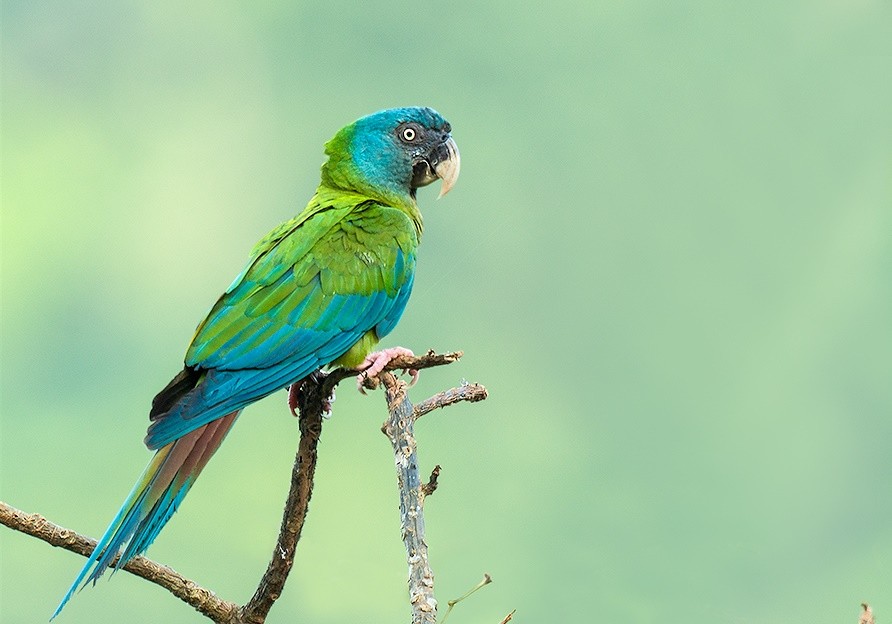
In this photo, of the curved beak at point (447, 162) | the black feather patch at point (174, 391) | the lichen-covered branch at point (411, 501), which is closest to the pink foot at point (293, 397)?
the black feather patch at point (174, 391)

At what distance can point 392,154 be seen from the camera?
2918mm

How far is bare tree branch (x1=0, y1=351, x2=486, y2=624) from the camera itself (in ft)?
6.13

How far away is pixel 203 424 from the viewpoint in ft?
6.91

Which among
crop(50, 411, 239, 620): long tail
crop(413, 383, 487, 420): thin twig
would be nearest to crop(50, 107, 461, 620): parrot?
crop(50, 411, 239, 620): long tail

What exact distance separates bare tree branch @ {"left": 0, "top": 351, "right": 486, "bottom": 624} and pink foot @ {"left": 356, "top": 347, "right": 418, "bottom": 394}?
0.02m

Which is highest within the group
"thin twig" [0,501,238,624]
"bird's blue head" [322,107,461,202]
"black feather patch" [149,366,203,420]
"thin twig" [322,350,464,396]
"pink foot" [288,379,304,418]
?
"bird's blue head" [322,107,461,202]

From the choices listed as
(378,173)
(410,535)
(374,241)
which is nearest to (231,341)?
(374,241)

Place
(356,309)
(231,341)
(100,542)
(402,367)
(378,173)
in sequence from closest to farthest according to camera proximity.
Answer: (100,542)
(402,367)
(231,341)
(356,309)
(378,173)

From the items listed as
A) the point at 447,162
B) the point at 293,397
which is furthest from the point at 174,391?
the point at 447,162

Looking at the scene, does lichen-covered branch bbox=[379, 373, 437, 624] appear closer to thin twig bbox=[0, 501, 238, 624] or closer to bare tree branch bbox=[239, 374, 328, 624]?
bare tree branch bbox=[239, 374, 328, 624]

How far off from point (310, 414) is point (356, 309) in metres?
0.38

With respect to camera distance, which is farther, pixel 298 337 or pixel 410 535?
pixel 298 337

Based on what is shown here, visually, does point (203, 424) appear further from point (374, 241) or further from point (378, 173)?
point (378, 173)

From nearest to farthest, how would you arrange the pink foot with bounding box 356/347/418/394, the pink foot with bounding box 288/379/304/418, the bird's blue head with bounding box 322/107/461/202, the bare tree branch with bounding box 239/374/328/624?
1. the bare tree branch with bounding box 239/374/328/624
2. the pink foot with bounding box 356/347/418/394
3. the pink foot with bounding box 288/379/304/418
4. the bird's blue head with bounding box 322/107/461/202
